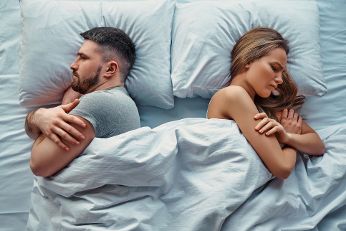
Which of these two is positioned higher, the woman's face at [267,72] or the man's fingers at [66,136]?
the woman's face at [267,72]

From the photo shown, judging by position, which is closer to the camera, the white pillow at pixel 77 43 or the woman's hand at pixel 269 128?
the woman's hand at pixel 269 128

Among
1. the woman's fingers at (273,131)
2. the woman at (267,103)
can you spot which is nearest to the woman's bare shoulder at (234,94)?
the woman at (267,103)

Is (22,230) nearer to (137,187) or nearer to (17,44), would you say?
(137,187)

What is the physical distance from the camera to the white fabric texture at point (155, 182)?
3.50ft

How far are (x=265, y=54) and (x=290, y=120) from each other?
233mm

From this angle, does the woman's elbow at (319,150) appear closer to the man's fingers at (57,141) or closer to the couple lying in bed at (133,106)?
the couple lying in bed at (133,106)

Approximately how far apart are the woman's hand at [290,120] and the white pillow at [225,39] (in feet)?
0.35

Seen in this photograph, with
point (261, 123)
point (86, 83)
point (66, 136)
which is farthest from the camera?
point (86, 83)

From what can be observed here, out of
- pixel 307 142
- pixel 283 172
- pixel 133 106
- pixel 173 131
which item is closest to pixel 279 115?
pixel 307 142

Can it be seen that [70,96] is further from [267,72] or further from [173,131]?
[267,72]

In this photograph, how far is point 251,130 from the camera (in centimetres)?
118

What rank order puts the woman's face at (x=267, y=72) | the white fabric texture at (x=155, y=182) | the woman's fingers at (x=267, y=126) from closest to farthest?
the white fabric texture at (x=155, y=182), the woman's fingers at (x=267, y=126), the woman's face at (x=267, y=72)

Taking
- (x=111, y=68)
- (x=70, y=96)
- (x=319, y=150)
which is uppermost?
(x=111, y=68)

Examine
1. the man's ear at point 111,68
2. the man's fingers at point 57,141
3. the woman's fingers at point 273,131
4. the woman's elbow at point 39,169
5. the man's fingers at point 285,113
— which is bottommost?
the man's fingers at point 285,113
